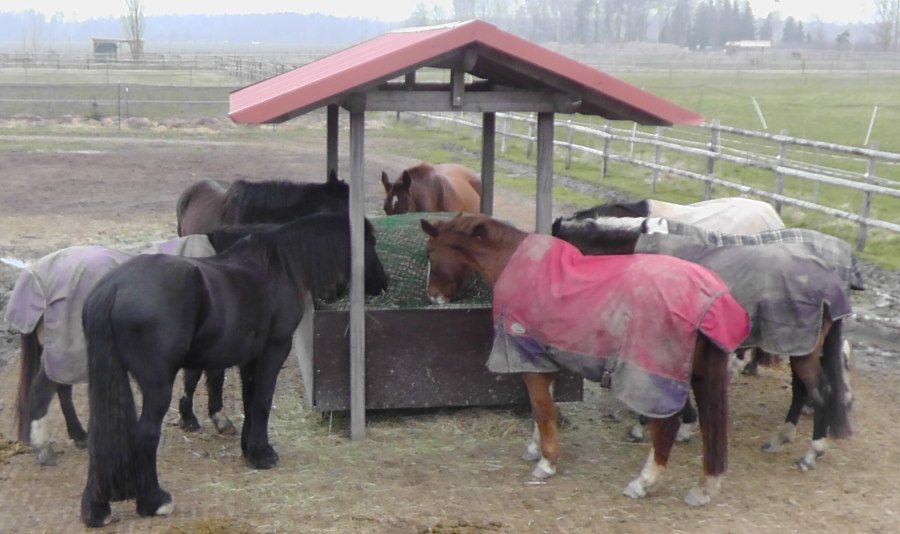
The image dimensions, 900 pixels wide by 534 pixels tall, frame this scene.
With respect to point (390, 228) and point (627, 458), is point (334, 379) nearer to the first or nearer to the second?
point (390, 228)

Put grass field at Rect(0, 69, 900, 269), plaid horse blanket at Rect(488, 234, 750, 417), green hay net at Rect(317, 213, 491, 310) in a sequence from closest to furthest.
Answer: plaid horse blanket at Rect(488, 234, 750, 417) < green hay net at Rect(317, 213, 491, 310) < grass field at Rect(0, 69, 900, 269)

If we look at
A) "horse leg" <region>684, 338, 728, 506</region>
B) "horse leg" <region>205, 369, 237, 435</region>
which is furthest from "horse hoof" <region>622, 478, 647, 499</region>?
"horse leg" <region>205, 369, 237, 435</region>

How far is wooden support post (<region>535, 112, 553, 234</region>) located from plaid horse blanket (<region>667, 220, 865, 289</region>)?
770 millimetres

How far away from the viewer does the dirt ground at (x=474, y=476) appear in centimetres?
490

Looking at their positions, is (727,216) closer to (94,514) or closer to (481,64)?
(481,64)

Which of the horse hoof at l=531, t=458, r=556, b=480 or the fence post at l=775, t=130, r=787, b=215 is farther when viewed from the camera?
the fence post at l=775, t=130, r=787, b=215

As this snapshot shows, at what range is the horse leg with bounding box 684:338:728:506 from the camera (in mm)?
5105

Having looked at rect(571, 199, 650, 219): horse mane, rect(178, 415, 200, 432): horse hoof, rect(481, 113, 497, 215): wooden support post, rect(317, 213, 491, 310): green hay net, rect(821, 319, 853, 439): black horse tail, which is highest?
rect(481, 113, 497, 215): wooden support post

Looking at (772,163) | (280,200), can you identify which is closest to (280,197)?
(280,200)

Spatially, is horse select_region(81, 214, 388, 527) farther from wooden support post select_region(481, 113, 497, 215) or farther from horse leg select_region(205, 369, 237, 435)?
wooden support post select_region(481, 113, 497, 215)

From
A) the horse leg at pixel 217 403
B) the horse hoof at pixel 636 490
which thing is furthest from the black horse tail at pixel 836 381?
the horse leg at pixel 217 403

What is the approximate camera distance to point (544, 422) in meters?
5.59

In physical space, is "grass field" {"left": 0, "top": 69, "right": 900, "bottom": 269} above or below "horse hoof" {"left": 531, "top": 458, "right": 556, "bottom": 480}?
above

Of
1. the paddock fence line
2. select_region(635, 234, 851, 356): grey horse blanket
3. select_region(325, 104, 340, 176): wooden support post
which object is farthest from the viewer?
the paddock fence line
